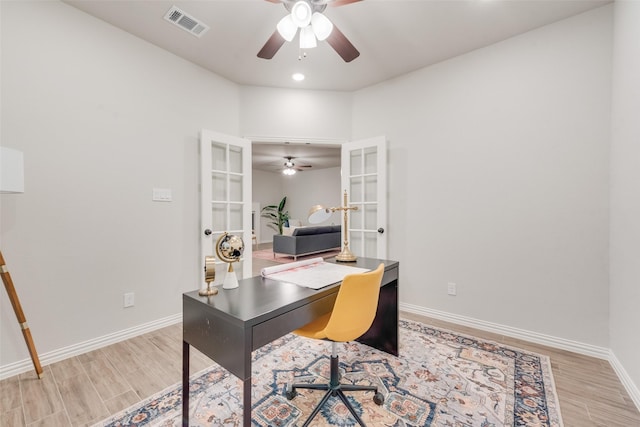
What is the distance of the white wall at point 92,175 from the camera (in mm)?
1904

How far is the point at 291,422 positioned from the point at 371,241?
7.12ft

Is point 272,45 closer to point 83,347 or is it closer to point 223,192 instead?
point 223,192

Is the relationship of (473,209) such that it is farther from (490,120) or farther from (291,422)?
(291,422)

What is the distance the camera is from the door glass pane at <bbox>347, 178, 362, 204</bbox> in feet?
11.0

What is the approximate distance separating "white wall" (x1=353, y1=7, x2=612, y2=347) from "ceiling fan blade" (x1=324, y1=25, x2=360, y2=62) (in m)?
1.25

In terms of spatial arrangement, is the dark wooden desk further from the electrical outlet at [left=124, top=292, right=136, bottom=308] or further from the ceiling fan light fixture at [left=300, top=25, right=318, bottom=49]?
the ceiling fan light fixture at [left=300, top=25, right=318, bottom=49]

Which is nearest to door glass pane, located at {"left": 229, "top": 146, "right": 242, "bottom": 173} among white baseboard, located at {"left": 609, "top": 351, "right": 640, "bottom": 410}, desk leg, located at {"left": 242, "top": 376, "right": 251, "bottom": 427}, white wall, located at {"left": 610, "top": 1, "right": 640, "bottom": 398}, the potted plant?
desk leg, located at {"left": 242, "top": 376, "right": 251, "bottom": 427}

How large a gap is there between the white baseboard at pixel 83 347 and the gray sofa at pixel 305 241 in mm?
3422

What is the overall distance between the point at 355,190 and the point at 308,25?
1928mm

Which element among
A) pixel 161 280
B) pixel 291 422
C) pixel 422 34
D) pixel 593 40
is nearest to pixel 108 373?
pixel 161 280

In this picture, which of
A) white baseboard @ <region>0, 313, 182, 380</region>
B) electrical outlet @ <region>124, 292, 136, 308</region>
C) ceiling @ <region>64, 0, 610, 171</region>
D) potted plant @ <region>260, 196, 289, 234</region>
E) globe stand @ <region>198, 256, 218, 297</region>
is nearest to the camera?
globe stand @ <region>198, 256, 218, 297</region>

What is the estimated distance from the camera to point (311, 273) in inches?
65.8

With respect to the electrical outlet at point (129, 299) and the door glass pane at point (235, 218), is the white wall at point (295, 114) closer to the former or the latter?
the door glass pane at point (235, 218)

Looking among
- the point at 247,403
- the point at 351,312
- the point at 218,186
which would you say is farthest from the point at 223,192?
the point at 247,403
